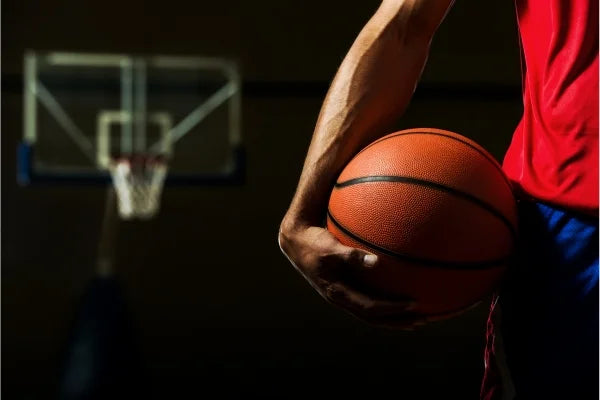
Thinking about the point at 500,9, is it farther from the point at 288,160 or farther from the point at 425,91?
the point at 288,160

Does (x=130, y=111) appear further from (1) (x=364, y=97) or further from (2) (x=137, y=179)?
(1) (x=364, y=97)

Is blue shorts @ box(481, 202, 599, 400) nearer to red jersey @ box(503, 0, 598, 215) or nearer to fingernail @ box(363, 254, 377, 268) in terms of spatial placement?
red jersey @ box(503, 0, 598, 215)

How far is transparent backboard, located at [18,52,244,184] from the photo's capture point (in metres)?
3.62

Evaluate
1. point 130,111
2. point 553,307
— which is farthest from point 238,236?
point 553,307

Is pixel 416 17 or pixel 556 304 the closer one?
pixel 556 304

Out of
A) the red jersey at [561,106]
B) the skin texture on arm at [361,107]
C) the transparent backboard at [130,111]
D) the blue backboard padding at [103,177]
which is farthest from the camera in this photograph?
the transparent backboard at [130,111]

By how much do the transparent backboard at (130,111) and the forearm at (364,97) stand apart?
275 centimetres

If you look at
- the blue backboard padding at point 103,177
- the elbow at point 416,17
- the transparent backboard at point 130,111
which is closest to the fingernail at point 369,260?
the elbow at point 416,17

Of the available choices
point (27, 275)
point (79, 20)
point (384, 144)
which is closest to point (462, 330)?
point (27, 275)

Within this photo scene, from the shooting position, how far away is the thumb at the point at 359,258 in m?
0.73

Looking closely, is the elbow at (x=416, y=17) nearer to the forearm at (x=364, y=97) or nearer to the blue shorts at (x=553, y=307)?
the forearm at (x=364, y=97)

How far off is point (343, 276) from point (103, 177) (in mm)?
2801

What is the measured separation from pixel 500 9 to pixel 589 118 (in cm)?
336

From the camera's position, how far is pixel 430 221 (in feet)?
2.46
